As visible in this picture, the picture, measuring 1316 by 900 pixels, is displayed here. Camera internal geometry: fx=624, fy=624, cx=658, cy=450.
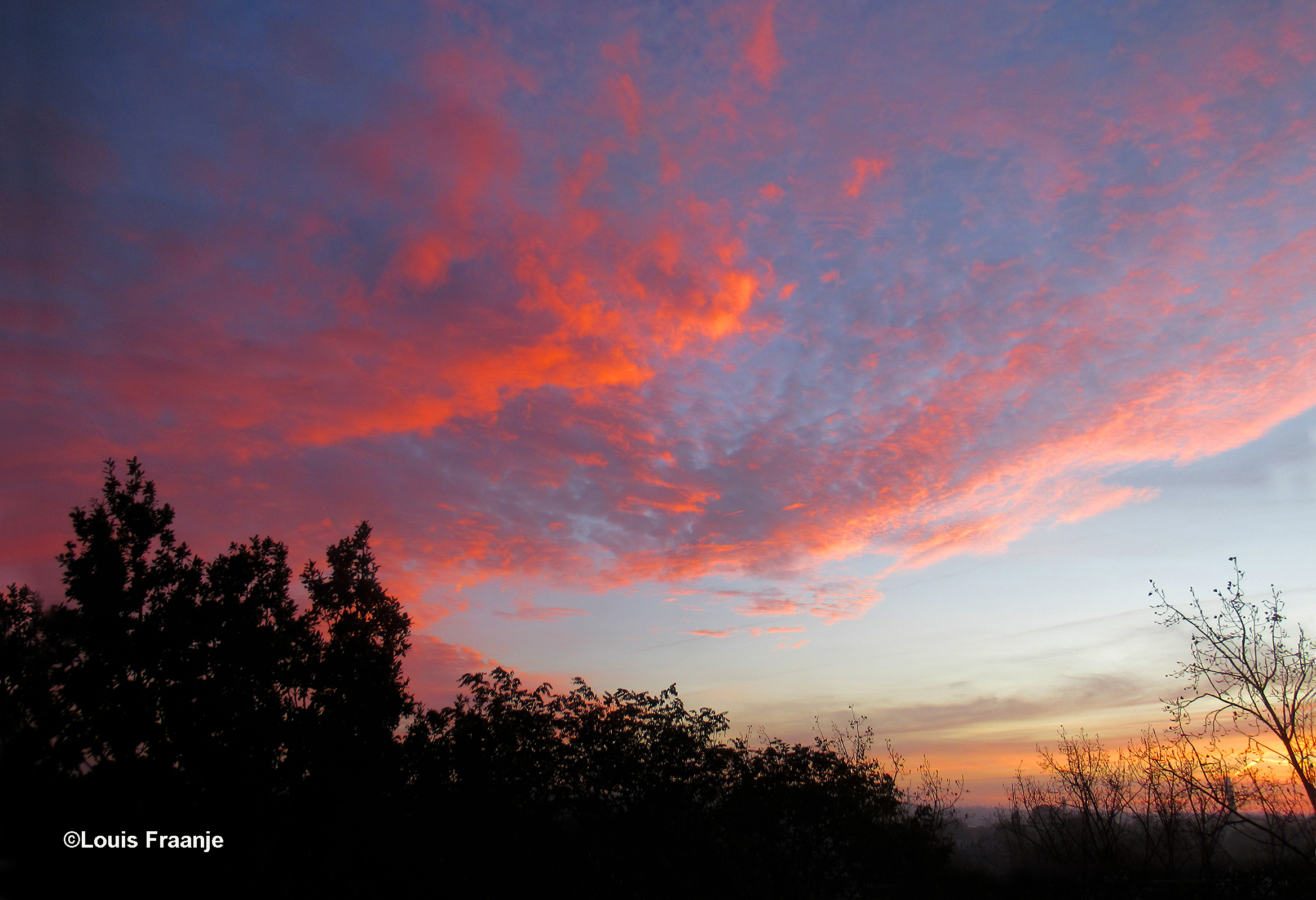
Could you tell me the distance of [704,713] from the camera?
1853cm

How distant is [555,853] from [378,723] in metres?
5.31

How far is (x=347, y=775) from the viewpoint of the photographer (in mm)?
13750

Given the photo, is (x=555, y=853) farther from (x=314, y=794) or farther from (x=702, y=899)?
(x=314, y=794)

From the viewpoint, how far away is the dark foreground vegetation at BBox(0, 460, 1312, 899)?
10648mm

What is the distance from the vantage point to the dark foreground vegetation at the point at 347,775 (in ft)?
34.9

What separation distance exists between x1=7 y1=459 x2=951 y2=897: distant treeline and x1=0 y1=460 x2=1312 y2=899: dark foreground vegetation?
0.04 meters

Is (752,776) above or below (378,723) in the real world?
below

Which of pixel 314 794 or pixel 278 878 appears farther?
pixel 314 794

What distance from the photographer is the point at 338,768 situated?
13859mm

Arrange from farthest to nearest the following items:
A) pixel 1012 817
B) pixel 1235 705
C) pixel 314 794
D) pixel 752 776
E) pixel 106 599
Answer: pixel 1012 817
pixel 752 776
pixel 1235 705
pixel 106 599
pixel 314 794

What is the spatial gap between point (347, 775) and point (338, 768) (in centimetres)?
30

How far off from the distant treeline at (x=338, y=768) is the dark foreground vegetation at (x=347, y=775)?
43 millimetres

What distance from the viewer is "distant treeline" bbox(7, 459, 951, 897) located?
35.5 ft

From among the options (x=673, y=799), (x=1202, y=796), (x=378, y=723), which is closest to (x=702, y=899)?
(x=673, y=799)
